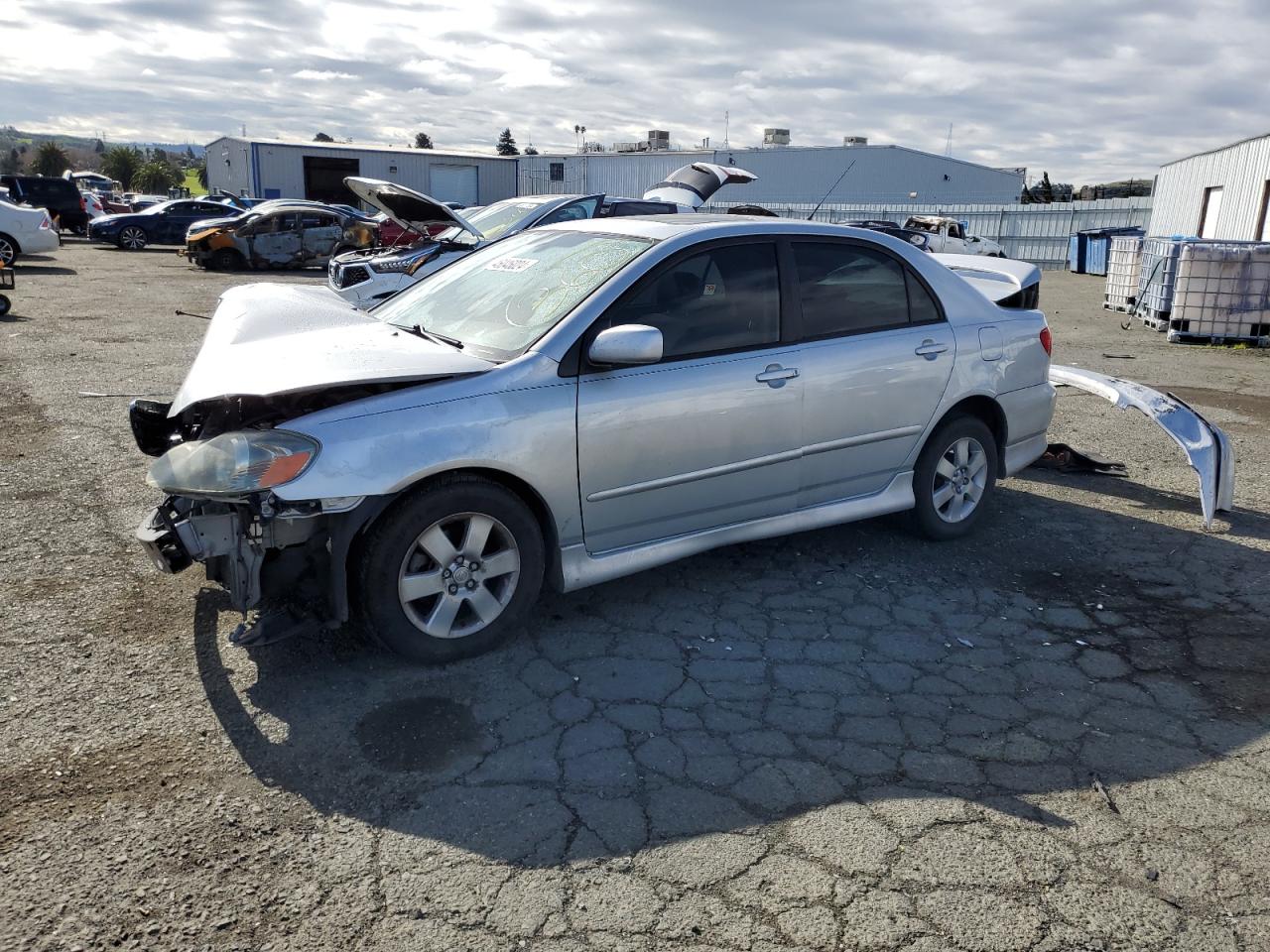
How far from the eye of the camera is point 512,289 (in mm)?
4457

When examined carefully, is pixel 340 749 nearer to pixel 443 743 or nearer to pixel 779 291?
pixel 443 743

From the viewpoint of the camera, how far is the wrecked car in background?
8.86 metres

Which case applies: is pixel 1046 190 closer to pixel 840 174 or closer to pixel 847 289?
pixel 840 174

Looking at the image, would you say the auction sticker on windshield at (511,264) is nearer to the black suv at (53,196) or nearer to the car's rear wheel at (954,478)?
the car's rear wheel at (954,478)

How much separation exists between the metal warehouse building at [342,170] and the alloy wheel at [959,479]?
148 ft

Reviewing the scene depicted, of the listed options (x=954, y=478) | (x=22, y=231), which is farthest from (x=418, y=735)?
(x=22, y=231)

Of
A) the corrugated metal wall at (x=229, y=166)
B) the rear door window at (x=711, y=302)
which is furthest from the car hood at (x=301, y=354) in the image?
the corrugated metal wall at (x=229, y=166)

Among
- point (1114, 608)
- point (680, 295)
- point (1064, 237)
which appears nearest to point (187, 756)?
point (680, 295)

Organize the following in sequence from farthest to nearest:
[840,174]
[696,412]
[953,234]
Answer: [840,174]
[953,234]
[696,412]

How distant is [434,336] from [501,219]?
811cm

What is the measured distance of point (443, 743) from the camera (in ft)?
10.7

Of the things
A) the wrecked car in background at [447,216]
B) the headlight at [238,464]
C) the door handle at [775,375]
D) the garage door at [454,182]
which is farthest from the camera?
the garage door at [454,182]

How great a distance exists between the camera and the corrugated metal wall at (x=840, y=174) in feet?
140

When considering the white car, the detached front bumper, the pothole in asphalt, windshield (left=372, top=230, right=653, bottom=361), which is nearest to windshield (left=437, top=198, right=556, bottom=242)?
windshield (left=372, top=230, right=653, bottom=361)
